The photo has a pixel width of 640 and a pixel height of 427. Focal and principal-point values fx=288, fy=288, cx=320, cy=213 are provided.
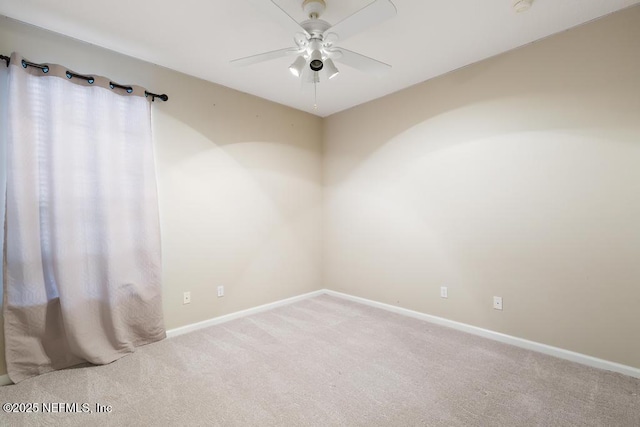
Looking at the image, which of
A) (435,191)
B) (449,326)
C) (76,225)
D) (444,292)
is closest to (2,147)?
(76,225)

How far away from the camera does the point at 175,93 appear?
280cm

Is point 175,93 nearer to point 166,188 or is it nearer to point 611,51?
point 166,188

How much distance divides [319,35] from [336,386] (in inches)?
90.9

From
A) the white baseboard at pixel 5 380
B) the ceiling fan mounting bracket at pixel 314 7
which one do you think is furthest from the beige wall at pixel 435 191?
the ceiling fan mounting bracket at pixel 314 7

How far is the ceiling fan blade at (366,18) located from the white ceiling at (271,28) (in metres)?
0.35

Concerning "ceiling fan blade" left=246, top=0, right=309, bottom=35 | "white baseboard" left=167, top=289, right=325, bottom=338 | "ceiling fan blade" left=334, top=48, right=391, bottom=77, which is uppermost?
"ceiling fan blade" left=246, top=0, right=309, bottom=35

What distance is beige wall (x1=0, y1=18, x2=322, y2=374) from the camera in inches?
102

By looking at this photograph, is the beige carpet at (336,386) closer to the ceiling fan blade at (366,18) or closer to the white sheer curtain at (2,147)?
the white sheer curtain at (2,147)

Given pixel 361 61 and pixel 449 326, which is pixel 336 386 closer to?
pixel 449 326

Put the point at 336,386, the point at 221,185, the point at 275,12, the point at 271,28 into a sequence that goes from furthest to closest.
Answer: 1. the point at 221,185
2. the point at 271,28
3. the point at 336,386
4. the point at 275,12

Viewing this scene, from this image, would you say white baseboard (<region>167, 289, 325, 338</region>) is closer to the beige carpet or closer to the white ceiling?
the beige carpet

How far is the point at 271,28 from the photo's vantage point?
2.14 m

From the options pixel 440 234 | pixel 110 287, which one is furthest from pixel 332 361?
pixel 110 287

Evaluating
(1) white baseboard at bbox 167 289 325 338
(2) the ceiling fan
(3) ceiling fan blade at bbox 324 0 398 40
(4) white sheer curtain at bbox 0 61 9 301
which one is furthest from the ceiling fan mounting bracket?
(1) white baseboard at bbox 167 289 325 338
